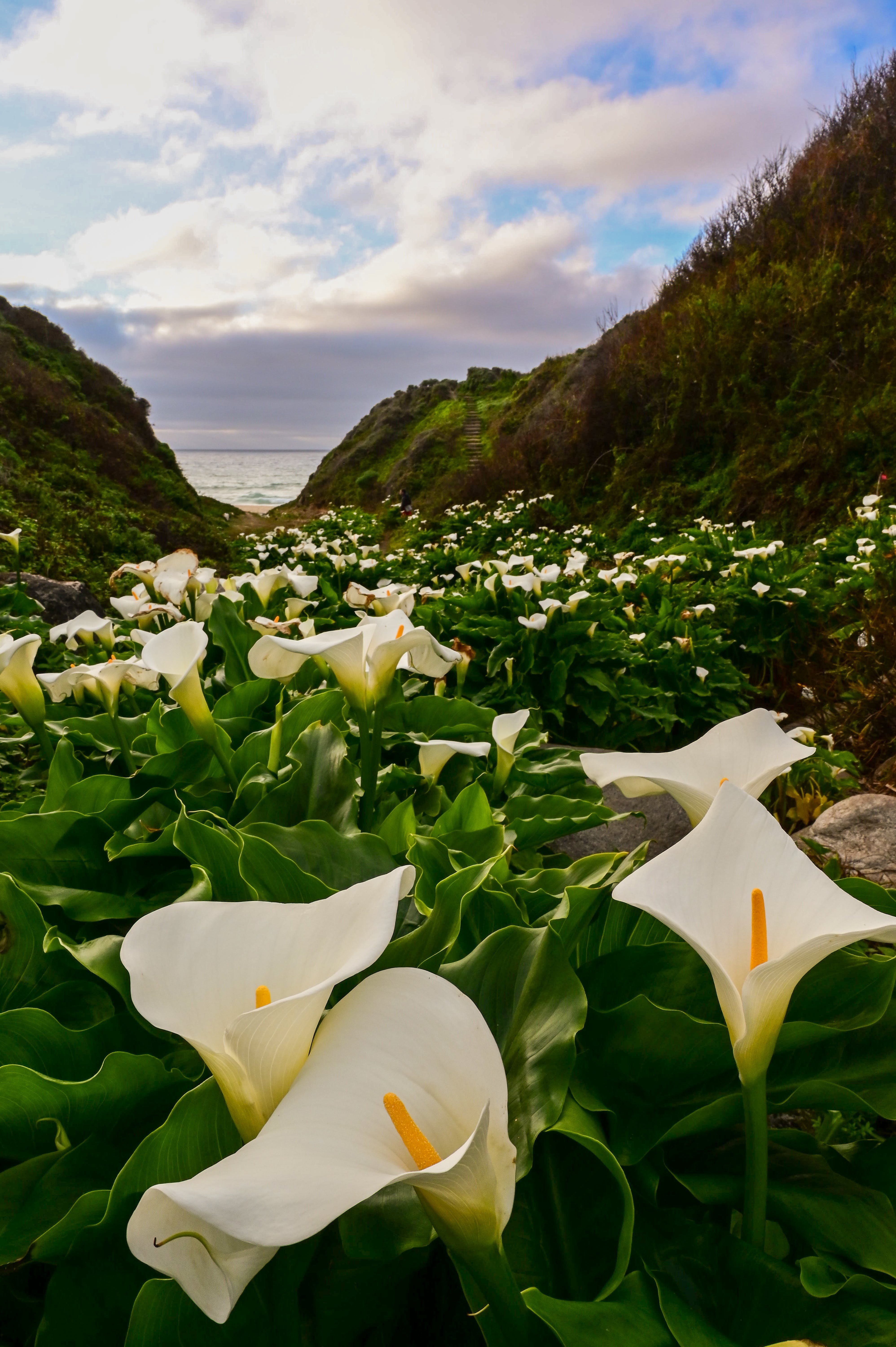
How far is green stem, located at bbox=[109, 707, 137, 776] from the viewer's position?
1.74m

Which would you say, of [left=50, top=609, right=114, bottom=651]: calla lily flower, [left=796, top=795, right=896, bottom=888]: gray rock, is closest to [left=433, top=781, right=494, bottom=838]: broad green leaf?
[left=50, top=609, right=114, bottom=651]: calla lily flower

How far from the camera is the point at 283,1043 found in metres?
0.56

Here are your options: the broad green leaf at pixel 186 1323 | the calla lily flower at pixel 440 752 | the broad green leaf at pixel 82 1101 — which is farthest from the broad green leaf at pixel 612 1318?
the calla lily flower at pixel 440 752

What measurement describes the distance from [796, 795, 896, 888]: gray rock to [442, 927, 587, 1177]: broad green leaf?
2512mm

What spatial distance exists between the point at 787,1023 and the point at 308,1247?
505 millimetres

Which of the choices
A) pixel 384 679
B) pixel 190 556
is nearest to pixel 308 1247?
pixel 384 679

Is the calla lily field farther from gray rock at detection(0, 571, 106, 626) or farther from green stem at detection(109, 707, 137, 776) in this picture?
gray rock at detection(0, 571, 106, 626)

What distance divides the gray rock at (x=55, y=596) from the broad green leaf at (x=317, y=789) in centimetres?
383

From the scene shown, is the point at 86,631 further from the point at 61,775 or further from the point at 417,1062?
the point at 417,1062

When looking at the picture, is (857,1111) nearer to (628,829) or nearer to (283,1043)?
(283,1043)

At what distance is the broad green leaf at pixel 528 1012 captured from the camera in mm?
723

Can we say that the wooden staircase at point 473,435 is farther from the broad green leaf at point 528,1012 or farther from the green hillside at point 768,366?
the broad green leaf at point 528,1012

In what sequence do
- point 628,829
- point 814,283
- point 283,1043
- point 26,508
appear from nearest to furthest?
1. point 283,1043
2. point 628,829
3. point 26,508
4. point 814,283

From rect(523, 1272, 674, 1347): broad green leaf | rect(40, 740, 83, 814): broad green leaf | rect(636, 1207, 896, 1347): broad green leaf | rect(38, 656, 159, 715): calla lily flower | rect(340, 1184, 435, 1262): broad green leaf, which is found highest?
rect(38, 656, 159, 715): calla lily flower
